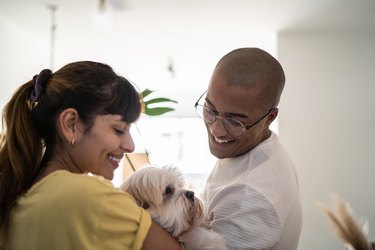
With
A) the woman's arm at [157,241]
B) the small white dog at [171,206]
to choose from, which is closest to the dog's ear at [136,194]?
the small white dog at [171,206]

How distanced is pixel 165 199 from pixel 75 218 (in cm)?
53

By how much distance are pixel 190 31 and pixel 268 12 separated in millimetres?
877

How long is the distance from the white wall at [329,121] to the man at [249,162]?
7.67 ft

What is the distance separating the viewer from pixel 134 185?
1.25m

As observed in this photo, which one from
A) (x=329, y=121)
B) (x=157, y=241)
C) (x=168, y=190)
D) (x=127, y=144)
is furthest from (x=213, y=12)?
(x=157, y=241)

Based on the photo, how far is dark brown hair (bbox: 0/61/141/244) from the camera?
2.99ft

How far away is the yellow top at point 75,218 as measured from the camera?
0.79 meters

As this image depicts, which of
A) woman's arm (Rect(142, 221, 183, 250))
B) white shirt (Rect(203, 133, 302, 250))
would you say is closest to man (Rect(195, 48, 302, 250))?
white shirt (Rect(203, 133, 302, 250))

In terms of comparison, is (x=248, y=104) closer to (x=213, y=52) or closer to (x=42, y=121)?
(x=42, y=121)

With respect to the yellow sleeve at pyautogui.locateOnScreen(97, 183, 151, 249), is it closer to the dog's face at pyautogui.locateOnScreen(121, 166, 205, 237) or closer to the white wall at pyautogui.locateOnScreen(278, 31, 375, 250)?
the dog's face at pyautogui.locateOnScreen(121, 166, 205, 237)

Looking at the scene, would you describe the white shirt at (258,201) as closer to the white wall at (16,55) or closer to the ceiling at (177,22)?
the ceiling at (177,22)

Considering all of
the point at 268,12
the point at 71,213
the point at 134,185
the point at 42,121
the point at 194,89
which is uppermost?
the point at 268,12

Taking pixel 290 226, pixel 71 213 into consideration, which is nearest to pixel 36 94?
pixel 71 213

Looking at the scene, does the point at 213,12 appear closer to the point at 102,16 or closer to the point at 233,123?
the point at 102,16
